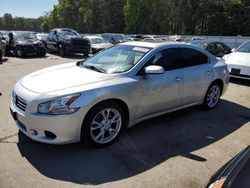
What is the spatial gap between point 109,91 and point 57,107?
31.3 inches

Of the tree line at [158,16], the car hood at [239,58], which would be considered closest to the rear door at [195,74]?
the car hood at [239,58]

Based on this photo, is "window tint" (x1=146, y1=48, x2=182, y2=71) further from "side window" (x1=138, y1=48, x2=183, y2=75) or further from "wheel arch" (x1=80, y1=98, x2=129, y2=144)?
"wheel arch" (x1=80, y1=98, x2=129, y2=144)

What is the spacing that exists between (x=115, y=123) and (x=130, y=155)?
0.58m

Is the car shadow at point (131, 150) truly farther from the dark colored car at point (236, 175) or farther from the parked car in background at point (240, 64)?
the parked car in background at point (240, 64)

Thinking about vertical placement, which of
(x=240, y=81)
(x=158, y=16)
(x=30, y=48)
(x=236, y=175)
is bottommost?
(x=240, y=81)

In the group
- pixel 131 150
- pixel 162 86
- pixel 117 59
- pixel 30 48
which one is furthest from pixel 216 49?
pixel 131 150

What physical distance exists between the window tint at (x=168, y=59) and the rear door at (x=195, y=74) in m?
0.19

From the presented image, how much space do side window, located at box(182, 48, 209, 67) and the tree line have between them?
148 feet

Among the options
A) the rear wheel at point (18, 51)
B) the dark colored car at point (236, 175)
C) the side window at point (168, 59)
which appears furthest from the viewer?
the rear wheel at point (18, 51)

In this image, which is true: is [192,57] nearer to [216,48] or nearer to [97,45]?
[216,48]

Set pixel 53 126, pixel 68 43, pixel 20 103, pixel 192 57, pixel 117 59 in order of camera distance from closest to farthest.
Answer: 1. pixel 53 126
2. pixel 20 103
3. pixel 117 59
4. pixel 192 57
5. pixel 68 43

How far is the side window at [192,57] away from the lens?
17.7 ft

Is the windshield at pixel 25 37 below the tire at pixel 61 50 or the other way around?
the other way around

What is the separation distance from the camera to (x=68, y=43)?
57.9ft
